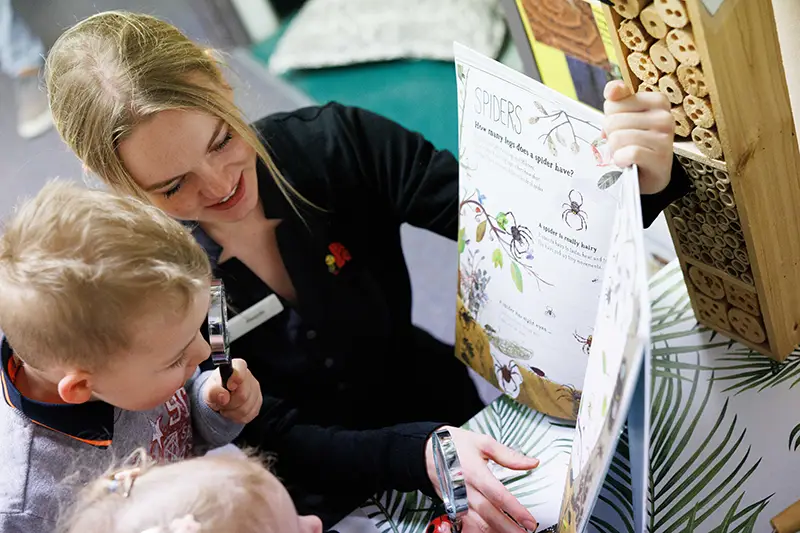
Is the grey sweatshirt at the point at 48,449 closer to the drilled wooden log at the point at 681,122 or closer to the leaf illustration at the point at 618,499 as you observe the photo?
the leaf illustration at the point at 618,499

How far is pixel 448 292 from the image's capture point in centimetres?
190

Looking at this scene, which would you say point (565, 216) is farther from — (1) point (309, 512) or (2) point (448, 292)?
(2) point (448, 292)

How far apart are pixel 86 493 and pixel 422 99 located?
1.62m

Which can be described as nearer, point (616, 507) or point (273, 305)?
point (616, 507)

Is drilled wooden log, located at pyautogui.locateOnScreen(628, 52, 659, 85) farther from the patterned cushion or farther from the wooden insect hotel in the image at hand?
the patterned cushion

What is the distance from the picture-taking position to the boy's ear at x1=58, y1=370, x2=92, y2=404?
711 mm

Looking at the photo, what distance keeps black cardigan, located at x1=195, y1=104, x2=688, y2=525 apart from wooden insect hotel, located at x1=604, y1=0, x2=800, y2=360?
35 cm

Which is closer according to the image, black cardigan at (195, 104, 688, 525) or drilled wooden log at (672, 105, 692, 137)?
drilled wooden log at (672, 105, 692, 137)

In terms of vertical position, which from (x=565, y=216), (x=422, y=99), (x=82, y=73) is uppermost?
(x=82, y=73)

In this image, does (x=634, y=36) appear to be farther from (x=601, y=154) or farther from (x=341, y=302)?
(x=341, y=302)

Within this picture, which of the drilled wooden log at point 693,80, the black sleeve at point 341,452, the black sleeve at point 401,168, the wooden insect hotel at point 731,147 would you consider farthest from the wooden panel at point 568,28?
the black sleeve at point 341,452

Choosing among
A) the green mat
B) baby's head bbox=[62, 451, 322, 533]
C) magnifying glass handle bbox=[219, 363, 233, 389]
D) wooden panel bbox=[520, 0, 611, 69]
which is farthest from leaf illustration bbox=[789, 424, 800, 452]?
the green mat

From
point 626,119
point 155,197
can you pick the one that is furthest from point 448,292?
point 626,119

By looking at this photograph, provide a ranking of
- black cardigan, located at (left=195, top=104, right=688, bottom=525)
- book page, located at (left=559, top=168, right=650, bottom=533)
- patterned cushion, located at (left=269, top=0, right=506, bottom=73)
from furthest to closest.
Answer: patterned cushion, located at (left=269, top=0, right=506, bottom=73)
black cardigan, located at (left=195, top=104, right=688, bottom=525)
book page, located at (left=559, top=168, right=650, bottom=533)
